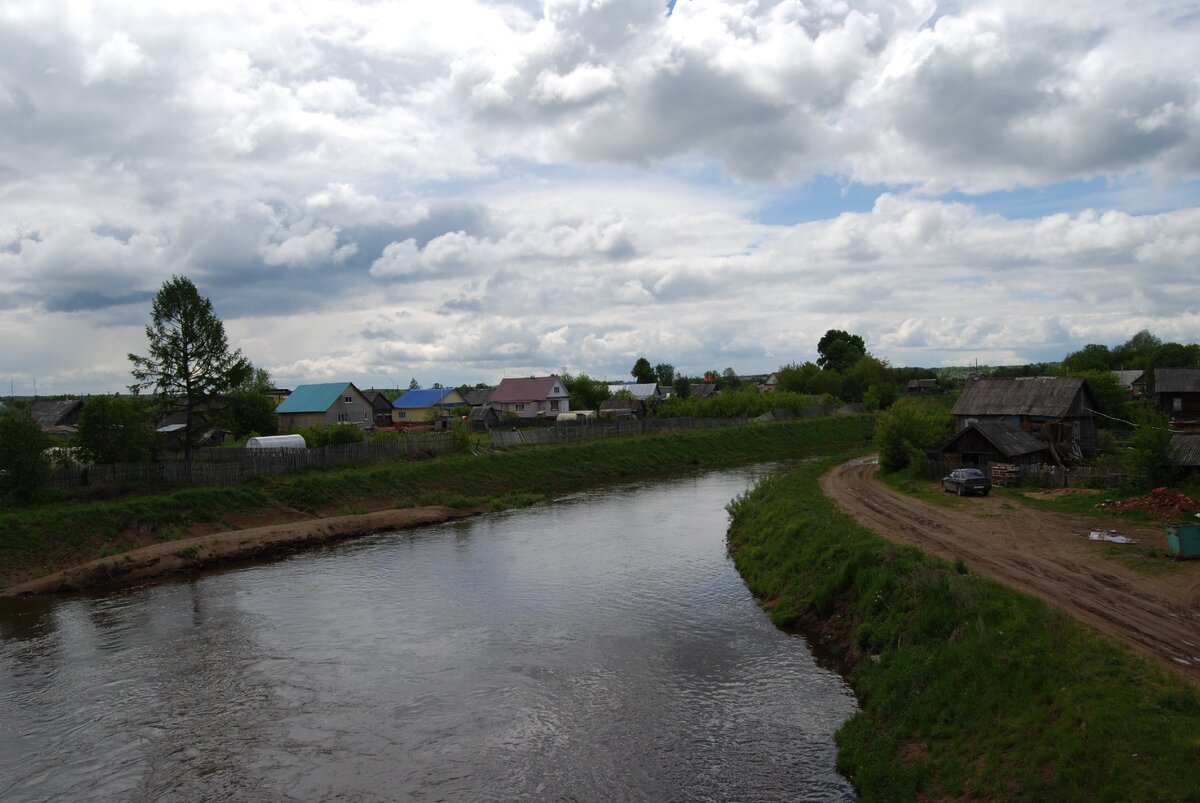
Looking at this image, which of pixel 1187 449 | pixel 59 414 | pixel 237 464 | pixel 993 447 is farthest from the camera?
pixel 59 414

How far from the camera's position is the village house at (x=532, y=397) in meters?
114

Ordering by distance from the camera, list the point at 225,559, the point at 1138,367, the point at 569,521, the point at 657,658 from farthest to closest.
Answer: the point at 1138,367, the point at 569,521, the point at 225,559, the point at 657,658

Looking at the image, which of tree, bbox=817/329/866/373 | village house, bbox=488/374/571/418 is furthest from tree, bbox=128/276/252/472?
tree, bbox=817/329/866/373

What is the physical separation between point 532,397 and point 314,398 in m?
32.8

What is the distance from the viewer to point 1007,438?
45688 millimetres

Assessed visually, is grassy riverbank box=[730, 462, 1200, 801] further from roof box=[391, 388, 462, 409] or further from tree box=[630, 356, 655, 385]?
tree box=[630, 356, 655, 385]

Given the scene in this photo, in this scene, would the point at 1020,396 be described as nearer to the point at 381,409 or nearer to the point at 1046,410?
the point at 1046,410

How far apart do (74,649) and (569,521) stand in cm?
2504

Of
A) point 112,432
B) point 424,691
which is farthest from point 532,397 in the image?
point 424,691

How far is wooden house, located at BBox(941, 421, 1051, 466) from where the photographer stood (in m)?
44.6

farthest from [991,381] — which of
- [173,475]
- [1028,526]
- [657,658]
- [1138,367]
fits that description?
[1138,367]

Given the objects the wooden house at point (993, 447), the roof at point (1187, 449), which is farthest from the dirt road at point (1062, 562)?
the roof at point (1187, 449)

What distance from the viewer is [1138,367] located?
12550 cm

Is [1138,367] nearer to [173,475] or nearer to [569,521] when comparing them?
[569,521]
